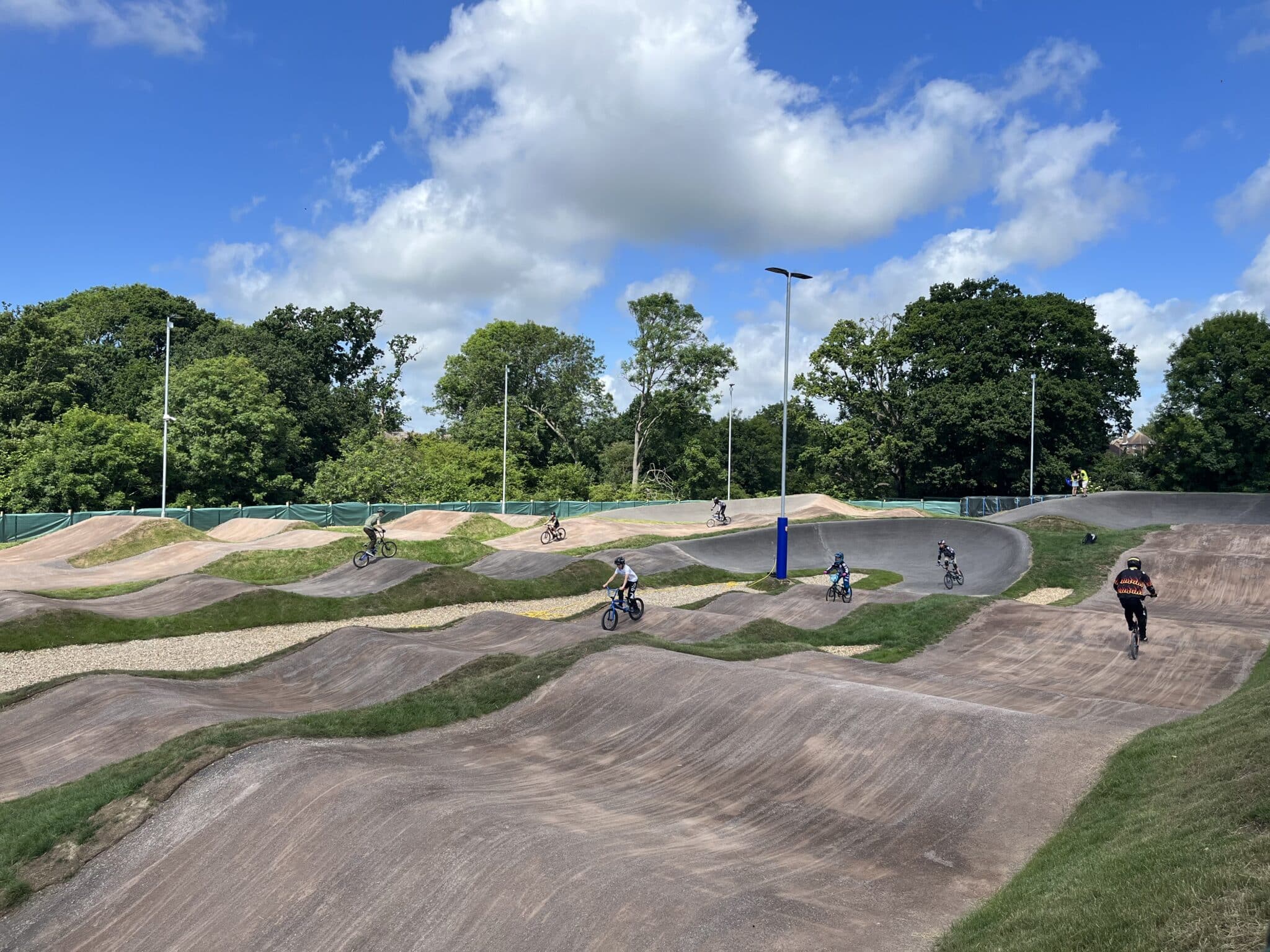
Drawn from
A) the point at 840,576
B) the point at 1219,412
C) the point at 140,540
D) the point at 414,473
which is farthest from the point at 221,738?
the point at 1219,412

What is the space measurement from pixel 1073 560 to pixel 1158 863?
28.5 m

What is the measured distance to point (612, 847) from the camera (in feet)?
28.8

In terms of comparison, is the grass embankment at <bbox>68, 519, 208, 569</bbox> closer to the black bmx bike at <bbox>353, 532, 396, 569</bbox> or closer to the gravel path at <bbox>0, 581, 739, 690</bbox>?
the black bmx bike at <bbox>353, 532, 396, 569</bbox>

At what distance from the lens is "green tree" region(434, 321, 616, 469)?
2980 inches

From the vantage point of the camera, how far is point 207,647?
2192 centimetres

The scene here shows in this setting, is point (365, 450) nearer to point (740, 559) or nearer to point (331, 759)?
point (740, 559)

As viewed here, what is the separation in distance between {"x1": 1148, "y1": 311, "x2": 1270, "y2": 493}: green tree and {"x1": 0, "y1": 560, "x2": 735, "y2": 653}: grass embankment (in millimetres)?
45748

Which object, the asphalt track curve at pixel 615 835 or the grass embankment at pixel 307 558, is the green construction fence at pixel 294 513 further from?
the asphalt track curve at pixel 615 835

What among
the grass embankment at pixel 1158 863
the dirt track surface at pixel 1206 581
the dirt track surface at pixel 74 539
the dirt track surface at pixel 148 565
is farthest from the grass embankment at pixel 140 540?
the grass embankment at pixel 1158 863

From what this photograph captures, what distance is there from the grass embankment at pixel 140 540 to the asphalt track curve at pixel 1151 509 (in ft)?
129

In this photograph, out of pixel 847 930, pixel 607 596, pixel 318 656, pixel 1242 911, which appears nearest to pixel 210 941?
pixel 847 930

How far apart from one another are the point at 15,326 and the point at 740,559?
4868cm

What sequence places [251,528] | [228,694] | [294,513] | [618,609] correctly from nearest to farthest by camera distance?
1. [228,694]
2. [618,609]
3. [251,528]
4. [294,513]

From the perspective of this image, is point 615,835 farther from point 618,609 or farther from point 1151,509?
point 1151,509
